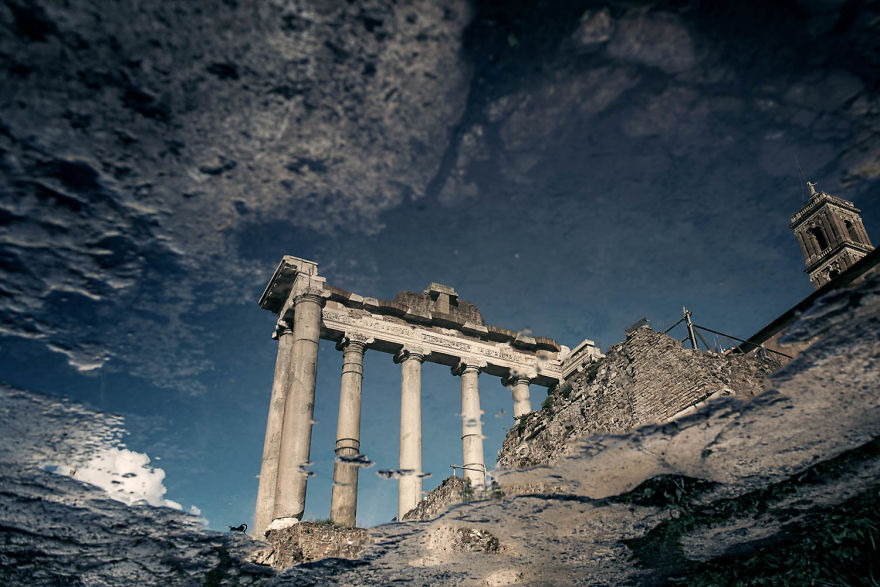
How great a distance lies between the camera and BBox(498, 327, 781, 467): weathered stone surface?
8.88 m

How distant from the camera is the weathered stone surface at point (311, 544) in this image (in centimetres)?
1193

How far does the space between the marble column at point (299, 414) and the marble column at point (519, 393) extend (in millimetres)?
8487

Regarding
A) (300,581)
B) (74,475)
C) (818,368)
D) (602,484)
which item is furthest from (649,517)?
(74,475)

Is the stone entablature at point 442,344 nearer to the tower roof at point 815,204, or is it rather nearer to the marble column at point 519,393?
the marble column at point 519,393

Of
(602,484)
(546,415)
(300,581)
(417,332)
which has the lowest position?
(300,581)

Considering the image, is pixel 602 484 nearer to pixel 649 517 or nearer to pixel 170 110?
pixel 649 517

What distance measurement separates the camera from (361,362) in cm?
1950

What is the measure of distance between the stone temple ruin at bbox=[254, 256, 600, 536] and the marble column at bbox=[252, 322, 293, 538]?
0.10 feet

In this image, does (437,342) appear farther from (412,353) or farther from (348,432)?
(348,432)

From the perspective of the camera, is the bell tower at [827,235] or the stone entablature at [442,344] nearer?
the stone entablature at [442,344]

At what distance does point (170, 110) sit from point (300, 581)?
1005cm

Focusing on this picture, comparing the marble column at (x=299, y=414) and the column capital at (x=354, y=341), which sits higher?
the column capital at (x=354, y=341)

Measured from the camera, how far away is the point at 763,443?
8984 millimetres

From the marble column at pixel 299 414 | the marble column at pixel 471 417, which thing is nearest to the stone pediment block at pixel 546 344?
the marble column at pixel 471 417
